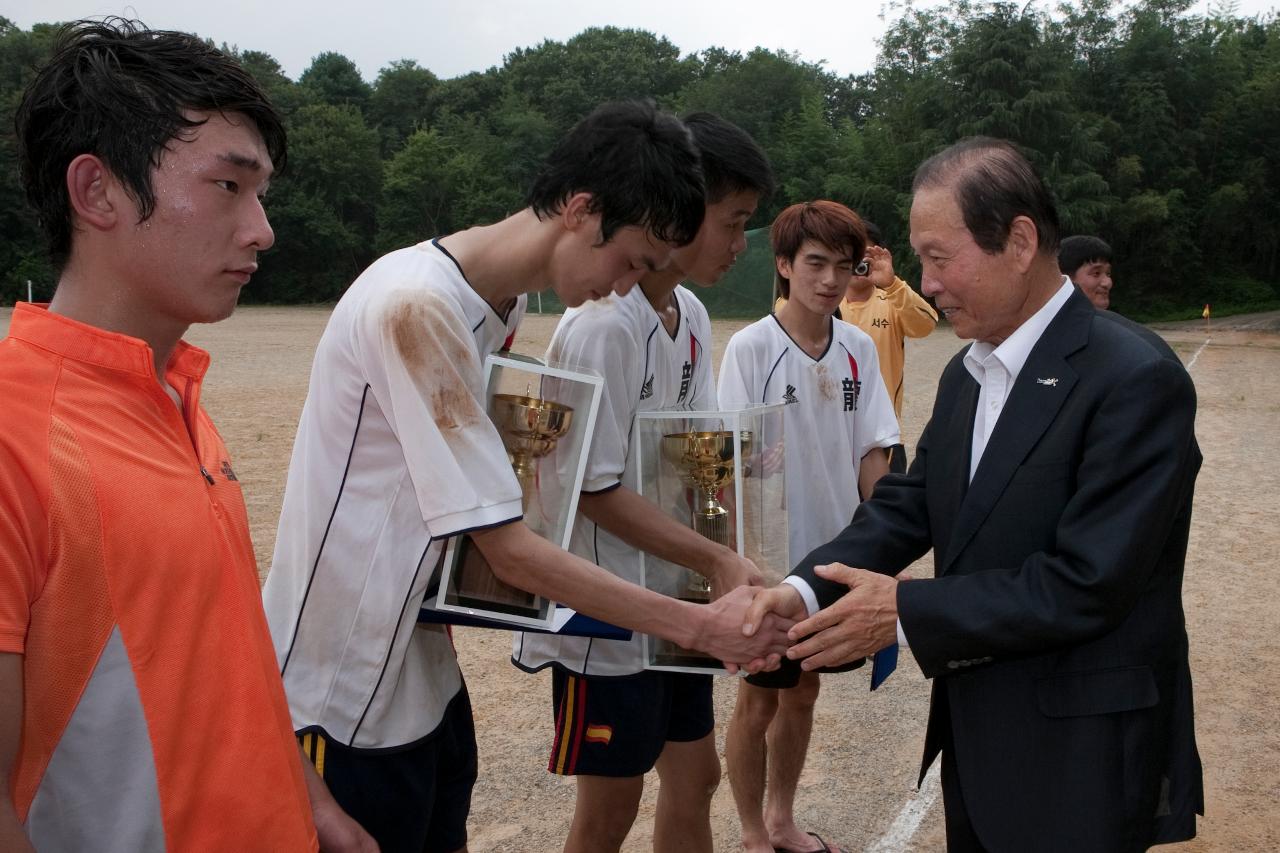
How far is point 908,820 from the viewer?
427cm

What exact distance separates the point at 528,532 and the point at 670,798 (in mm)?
1409

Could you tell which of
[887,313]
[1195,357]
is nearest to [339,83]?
[1195,357]

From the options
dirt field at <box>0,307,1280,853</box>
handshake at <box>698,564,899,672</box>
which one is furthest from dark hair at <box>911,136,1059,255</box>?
dirt field at <box>0,307,1280,853</box>

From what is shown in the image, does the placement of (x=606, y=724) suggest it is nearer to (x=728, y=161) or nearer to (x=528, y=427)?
(x=528, y=427)

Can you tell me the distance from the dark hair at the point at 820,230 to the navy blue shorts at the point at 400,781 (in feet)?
8.72

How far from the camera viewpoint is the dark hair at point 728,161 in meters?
3.24

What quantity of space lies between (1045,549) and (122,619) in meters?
1.90

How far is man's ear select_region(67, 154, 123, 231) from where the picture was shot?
1524mm

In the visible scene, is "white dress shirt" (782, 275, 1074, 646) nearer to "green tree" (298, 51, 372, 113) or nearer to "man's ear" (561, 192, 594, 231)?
"man's ear" (561, 192, 594, 231)

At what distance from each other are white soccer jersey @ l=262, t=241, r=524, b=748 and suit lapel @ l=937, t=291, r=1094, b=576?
3.51ft

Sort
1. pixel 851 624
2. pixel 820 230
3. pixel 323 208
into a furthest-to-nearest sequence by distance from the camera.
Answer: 1. pixel 323 208
2. pixel 820 230
3. pixel 851 624

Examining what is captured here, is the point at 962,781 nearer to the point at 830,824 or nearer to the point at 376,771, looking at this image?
the point at 376,771

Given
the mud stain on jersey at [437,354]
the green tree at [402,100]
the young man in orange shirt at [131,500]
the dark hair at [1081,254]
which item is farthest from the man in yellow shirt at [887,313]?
the green tree at [402,100]

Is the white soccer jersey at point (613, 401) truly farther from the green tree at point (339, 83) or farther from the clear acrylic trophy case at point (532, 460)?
the green tree at point (339, 83)
